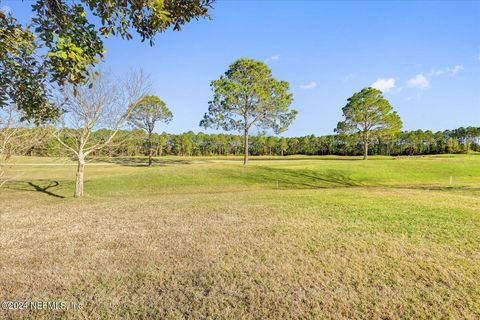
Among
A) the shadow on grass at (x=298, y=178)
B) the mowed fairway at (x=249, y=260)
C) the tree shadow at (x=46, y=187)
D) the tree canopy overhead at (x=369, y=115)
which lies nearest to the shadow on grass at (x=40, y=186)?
the tree shadow at (x=46, y=187)

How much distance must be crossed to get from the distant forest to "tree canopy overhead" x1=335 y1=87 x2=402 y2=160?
732 inches

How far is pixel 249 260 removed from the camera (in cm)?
532

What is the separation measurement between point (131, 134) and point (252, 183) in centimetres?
949

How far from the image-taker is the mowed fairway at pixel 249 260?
3768 millimetres

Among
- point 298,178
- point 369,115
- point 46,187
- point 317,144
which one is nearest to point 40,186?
point 46,187

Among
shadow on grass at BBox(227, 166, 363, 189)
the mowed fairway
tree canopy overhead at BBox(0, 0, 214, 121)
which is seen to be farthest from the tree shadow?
tree canopy overhead at BBox(0, 0, 214, 121)

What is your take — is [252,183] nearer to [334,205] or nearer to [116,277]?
[334,205]

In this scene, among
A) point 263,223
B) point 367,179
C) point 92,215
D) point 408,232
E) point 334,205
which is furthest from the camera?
point 367,179

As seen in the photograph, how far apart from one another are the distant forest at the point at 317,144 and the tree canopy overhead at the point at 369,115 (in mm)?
18584

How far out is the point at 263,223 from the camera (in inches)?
325

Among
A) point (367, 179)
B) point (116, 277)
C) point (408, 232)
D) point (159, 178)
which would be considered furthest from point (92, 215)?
point (367, 179)

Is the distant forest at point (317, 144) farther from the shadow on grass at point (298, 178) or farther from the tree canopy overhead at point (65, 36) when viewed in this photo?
the tree canopy overhead at point (65, 36)

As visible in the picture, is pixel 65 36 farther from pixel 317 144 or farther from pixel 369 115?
pixel 317 144

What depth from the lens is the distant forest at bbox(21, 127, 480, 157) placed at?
75000 millimetres
